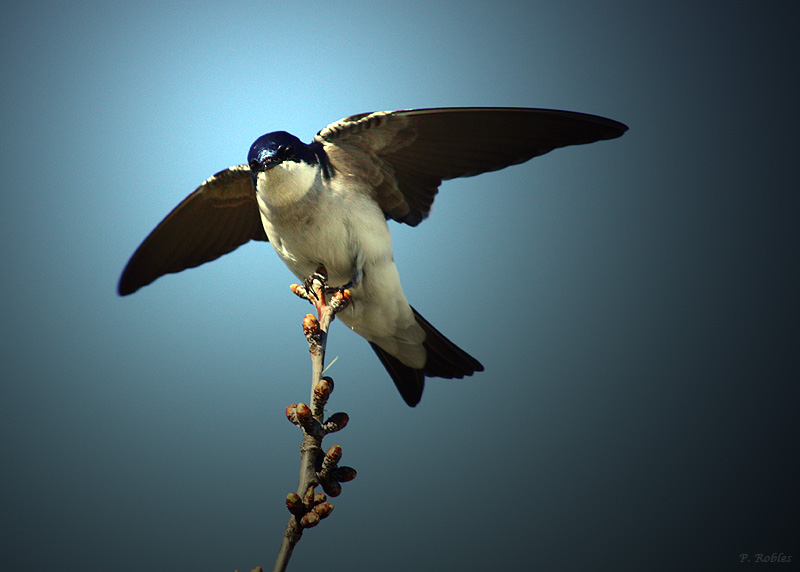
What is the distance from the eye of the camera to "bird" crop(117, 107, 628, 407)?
1.11 meters

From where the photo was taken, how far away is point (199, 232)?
4.88 feet

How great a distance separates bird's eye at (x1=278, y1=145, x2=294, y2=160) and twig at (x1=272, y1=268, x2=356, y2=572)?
1.23 feet

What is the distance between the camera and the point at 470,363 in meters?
1.39

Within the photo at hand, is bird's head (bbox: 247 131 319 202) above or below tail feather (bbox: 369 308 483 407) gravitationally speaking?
above

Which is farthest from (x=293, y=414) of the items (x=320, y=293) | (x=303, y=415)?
(x=320, y=293)

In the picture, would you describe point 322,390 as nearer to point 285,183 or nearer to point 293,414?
point 293,414

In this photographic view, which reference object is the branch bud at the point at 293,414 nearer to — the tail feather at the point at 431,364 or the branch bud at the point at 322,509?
the branch bud at the point at 322,509

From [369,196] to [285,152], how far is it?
28cm

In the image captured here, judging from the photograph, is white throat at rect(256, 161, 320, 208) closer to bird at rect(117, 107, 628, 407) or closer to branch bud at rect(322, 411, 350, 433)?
bird at rect(117, 107, 628, 407)

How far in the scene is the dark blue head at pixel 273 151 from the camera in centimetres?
105

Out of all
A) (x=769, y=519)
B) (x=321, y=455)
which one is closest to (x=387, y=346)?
(x=321, y=455)

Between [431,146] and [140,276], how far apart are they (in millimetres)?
849
